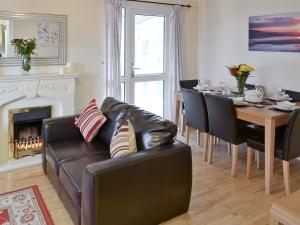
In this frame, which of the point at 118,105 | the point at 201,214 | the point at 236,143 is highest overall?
the point at 118,105

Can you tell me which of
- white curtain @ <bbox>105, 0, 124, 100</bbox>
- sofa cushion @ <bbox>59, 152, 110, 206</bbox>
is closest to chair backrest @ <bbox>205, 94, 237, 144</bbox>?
sofa cushion @ <bbox>59, 152, 110, 206</bbox>

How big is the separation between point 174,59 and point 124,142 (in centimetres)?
300

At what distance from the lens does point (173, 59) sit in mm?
5117

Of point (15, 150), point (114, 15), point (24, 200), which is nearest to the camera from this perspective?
point (24, 200)

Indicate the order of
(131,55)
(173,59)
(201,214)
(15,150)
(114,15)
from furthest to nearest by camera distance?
1. (173,59)
2. (131,55)
3. (114,15)
4. (15,150)
5. (201,214)

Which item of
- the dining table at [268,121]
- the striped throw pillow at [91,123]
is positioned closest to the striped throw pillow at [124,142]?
the striped throw pillow at [91,123]

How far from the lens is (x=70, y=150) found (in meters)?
2.90

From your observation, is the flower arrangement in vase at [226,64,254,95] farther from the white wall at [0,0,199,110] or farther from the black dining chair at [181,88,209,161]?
the white wall at [0,0,199,110]

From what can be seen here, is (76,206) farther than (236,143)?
No

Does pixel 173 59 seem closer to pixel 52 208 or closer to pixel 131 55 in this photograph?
pixel 131 55

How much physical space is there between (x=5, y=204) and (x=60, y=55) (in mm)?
2098

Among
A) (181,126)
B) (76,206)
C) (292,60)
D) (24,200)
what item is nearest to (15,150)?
(24,200)

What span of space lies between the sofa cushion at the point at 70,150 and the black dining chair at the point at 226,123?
53.8 inches

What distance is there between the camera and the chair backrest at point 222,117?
10.7ft
